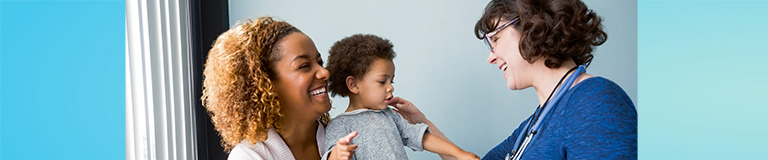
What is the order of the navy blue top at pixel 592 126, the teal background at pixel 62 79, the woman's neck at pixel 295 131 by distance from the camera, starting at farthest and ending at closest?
the woman's neck at pixel 295 131 → the teal background at pixel 62 79 → the navy blue top at pixel 592 126

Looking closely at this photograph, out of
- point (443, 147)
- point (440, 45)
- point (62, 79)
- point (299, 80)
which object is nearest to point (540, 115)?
point (443, 147)

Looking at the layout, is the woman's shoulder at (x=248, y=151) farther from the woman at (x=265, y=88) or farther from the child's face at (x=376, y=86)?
the child's face at (x=376, y=86)

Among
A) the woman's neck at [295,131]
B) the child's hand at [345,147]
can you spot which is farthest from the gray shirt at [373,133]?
the child's hand at [345,147]

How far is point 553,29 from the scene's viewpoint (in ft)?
5.37

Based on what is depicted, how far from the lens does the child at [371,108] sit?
2.15 m

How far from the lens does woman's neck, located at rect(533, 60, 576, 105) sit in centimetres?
170

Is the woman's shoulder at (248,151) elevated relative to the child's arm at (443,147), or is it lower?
elevated

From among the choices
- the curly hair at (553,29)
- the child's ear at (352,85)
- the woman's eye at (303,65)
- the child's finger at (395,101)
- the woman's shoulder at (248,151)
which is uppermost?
the curly hair at (553,29)

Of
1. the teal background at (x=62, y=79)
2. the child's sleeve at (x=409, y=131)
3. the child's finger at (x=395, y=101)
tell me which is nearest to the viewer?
the teal background at (x=62, y=79)

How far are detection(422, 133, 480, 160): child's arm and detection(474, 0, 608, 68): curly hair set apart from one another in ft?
1.92

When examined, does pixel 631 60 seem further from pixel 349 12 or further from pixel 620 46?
pixel 349 12

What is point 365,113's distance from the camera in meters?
2.24

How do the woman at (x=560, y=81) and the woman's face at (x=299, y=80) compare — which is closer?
the woman at (x=560, y=81)

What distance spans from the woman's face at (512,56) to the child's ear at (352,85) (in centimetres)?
66
